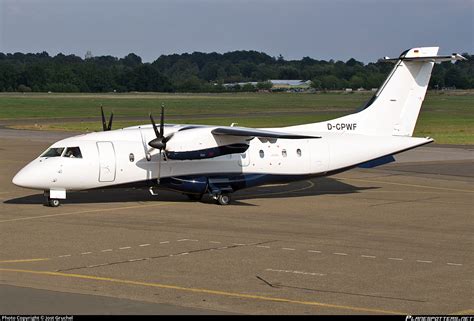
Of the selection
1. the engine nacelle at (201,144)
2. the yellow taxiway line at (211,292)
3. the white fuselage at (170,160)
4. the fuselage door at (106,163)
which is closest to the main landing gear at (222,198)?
the white fuselage at (170,160)

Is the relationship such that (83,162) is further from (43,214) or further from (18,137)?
(18,137)

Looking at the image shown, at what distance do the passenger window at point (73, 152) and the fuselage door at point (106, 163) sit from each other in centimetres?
76

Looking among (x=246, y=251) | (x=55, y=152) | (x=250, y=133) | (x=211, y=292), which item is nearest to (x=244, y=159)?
(x=250, y=133)

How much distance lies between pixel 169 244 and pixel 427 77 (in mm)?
17320

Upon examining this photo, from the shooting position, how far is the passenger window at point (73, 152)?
104 ft

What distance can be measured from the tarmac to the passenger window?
1.97 m

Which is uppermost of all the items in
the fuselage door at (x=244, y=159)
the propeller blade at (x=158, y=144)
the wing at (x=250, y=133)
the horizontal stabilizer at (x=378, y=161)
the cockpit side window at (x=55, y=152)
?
the wing at (x=250, y=133)

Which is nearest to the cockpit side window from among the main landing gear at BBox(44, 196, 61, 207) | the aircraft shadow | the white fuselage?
the white fuselage

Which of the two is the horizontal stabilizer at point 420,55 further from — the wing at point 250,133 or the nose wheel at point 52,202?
the nose wheel at point 52,202

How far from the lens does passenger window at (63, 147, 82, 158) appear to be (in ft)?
Answer: 104

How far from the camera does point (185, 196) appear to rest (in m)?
35.8

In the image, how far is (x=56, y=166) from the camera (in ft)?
103

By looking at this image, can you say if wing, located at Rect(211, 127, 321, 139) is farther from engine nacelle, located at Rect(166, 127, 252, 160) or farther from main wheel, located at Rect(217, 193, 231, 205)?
main wheel, located at Rect(217, 193, 231, 205)

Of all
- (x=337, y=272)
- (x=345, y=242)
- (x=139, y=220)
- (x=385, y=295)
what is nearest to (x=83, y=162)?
(x=139, y=220)
